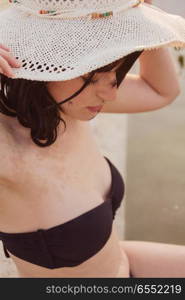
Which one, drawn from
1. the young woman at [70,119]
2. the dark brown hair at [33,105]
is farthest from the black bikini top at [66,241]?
the dark brown hair at [33,105]

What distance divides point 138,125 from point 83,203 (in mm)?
1932

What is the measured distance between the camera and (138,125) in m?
2.87

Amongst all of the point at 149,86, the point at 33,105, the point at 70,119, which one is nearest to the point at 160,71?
the point at 149,86

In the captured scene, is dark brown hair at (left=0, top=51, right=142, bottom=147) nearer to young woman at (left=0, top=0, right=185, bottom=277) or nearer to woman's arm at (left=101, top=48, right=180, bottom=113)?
young woman at (left=0, top=0, right=185, bottom=277)

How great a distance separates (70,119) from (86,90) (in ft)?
0.87

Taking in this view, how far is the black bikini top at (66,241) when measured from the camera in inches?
37.6

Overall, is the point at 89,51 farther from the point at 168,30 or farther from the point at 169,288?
the point at 169,288

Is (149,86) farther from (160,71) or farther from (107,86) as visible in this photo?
(107,86)

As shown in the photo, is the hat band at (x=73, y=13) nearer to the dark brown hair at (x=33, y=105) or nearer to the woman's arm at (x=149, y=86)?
the dark brown hair at (x=33, y=105)

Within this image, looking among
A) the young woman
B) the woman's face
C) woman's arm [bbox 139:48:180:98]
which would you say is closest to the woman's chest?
the young woman

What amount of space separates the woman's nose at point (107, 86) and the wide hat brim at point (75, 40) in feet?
0.35

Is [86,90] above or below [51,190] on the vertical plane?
above

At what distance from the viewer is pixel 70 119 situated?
1.08 meters

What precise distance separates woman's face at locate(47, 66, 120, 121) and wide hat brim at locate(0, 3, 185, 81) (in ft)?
0.29
